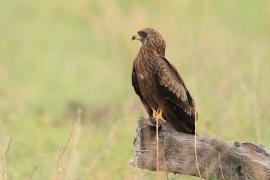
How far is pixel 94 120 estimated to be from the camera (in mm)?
12656

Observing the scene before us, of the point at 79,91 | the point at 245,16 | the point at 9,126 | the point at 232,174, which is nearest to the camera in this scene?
the point at 232,174

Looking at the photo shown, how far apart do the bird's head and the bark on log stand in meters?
0.53

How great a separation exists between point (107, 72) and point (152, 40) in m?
9.27

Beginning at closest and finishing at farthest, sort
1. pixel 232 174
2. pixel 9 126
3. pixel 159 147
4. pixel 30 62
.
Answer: pixel 232 174
pixel 159 147
pixel 9 126
pixel 30 62

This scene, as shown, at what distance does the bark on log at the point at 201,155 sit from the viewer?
573 centimetres

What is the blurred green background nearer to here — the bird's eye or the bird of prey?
the bird of prey

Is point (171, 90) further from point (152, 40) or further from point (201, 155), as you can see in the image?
point (201, 155)

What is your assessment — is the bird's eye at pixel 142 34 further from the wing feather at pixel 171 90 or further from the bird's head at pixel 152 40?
the wing feather at pixel 171 90

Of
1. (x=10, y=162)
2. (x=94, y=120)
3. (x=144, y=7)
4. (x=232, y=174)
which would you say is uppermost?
(x=144, y=7)

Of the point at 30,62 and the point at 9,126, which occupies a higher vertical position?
the point at 30,62

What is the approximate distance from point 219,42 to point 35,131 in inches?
129

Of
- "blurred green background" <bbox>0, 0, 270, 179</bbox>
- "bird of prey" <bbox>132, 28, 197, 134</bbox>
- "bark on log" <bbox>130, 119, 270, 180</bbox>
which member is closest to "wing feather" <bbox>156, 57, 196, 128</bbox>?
"bird of prey" <bbox>132, 28, 197, 134</bbox>

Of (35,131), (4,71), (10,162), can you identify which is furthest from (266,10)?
(10,162)

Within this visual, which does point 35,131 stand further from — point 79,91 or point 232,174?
point 232,174
